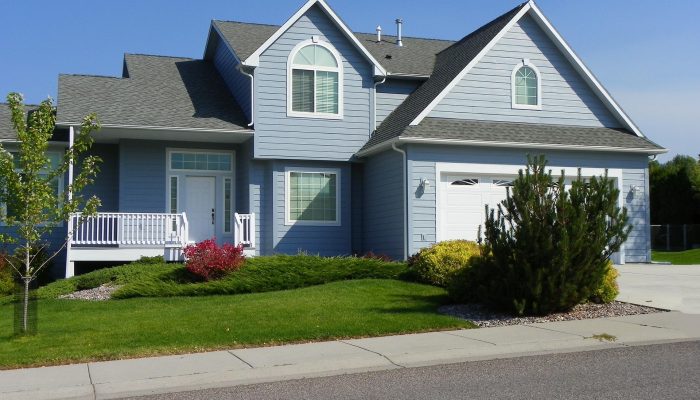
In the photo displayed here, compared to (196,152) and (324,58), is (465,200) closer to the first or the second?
(324,58)

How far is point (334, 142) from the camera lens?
22.0 m

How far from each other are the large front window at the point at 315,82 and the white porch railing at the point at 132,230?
A: 14.6 feet

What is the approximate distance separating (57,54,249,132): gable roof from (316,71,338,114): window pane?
2157 millimetres

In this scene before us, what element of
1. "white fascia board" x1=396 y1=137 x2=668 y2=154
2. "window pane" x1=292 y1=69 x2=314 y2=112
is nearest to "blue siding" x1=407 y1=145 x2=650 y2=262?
"white fascia board" x1=396 y1=137 x2=668 y2=154

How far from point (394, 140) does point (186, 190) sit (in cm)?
639

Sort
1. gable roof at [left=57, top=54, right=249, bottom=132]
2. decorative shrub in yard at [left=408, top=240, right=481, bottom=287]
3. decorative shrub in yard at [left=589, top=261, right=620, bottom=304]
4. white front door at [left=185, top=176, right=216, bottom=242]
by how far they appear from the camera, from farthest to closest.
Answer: white front door at [left=185, top=176, right=216, bottom=242] → gable roof at [left=57, top=54, right=249, bottom=132] → decorative shrub in yard at [left=408, top=240, right=481, bottom=287] → decorative shrub in yard at [left=589, top=261, right=620, bottom=304]

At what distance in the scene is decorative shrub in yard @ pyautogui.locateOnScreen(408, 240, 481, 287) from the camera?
16625 millimetres

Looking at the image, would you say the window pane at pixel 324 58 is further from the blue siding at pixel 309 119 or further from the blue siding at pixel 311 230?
the blue siding at pixel 311 230

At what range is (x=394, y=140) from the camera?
1977cm

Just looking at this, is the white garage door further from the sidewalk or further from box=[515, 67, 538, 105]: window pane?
the sidewalk

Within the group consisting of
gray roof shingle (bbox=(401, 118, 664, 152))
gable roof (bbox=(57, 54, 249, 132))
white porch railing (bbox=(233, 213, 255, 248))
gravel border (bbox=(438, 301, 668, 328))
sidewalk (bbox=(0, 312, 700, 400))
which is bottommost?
sidewalk (bbox=(0, 312, 700, 400))

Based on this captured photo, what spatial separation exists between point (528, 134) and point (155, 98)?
10369 millimetres

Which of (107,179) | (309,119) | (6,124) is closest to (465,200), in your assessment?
(309,119)

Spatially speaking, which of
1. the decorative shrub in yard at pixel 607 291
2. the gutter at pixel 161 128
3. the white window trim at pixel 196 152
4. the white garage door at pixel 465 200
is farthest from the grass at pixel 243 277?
the decorative shrub in yard at pixel 607 291
